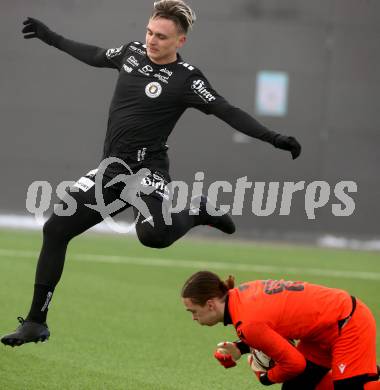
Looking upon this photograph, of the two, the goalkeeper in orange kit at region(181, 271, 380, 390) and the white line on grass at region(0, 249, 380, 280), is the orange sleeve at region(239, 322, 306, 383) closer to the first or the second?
the goalkeeper in orange kit at region(181, 271, 380, 390)

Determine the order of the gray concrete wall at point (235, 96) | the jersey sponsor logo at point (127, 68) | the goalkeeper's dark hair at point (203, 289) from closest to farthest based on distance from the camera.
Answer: the goalkeeper's dark hair at point (203, 289)
the jersey sponsor logo at point (127, 68)
the gray concrete wall at point (235, 96)

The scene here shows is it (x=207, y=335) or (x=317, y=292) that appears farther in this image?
(x=207, y=335)

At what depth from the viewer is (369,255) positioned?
41.7ft

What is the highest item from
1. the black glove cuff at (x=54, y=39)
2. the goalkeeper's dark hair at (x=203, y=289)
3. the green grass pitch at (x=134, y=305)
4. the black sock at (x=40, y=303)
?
the black glove cuff at (x=54, y=39)

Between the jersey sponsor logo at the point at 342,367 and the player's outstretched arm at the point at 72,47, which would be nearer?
the jersey sponsor logo at the point at 342,367

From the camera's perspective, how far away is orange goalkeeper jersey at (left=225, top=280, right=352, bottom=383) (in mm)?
4422

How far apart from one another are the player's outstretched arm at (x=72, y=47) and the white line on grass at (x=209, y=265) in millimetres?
5097

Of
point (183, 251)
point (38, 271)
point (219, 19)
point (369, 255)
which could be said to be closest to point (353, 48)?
point (219, 19)

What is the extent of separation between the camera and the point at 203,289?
457 centimetres

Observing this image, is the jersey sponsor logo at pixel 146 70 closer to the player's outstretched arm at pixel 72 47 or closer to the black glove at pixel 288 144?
the player's outstretched arm at pixel 72 47

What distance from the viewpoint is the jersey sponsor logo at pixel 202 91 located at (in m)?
5.41

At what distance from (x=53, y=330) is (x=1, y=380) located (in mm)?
1612

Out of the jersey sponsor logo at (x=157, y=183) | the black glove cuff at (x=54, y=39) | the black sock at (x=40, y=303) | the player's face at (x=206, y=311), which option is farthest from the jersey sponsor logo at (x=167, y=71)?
the player's face at (x=206, y=311)

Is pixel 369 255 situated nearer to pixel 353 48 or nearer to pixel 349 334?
pixel 353 48
